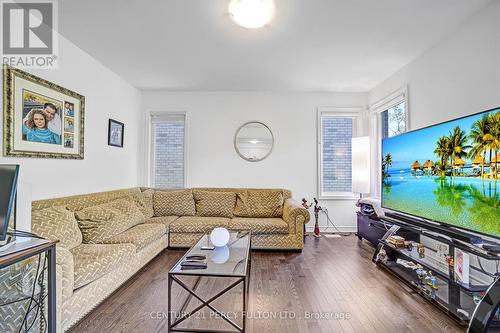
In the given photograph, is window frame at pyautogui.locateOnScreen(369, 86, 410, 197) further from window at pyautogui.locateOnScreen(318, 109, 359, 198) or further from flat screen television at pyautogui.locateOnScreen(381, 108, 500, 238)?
flat screen television at pyautogui.locateOnScreen(381, 108, 500, 238)

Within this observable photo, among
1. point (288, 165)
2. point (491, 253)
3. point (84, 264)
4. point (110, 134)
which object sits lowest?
point (84, 264)

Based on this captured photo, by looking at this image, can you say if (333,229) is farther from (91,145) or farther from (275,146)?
(91,145)

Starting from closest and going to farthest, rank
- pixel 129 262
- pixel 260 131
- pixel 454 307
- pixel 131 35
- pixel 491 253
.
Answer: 1. pixel 491 253
2. pixel 454 307
3. pixel 129 262
4. pixel 131 35
5. pixel 260 131

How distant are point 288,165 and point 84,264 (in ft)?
11.1

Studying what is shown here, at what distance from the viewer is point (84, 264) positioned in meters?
1.94

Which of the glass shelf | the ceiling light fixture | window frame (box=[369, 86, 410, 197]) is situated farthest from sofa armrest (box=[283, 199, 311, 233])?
the ceiling light fixture

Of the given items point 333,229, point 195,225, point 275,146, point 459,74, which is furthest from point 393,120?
point 195,225

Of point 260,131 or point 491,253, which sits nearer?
point 491,253

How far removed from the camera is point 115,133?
12.6 feet

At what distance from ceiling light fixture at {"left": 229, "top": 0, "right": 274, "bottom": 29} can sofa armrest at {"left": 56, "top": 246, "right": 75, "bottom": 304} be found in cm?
234

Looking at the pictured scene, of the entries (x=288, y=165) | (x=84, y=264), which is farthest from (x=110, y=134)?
(x=288, y=165)

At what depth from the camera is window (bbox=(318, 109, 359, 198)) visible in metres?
4.63

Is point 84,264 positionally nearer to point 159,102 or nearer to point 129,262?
point 129,262

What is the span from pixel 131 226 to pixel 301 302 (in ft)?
7.06
